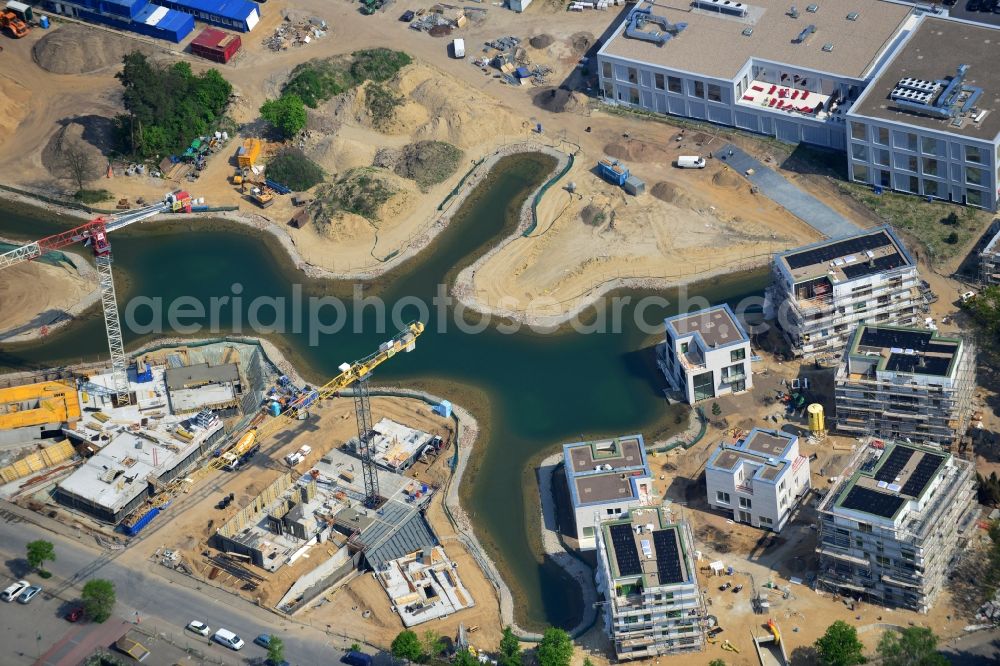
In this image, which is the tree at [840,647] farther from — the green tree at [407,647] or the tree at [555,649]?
the green tree at [407,647]

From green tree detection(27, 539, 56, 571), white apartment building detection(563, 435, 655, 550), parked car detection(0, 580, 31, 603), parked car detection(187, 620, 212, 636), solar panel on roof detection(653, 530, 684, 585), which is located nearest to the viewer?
solar panel on roof detection(653, 530, 684, 585)

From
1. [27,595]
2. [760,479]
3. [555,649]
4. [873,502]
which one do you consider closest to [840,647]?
[873,502]

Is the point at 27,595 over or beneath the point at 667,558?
beneath

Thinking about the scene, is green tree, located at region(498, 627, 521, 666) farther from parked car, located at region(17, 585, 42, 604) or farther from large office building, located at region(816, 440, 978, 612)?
parked car, located at region(17, 585, 42, 604)

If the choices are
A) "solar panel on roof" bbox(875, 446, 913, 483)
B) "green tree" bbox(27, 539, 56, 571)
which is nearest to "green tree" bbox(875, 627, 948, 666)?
"solar panel on roof" bbox(875, 446, 913, 483)

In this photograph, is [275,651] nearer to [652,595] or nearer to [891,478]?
[652,595]

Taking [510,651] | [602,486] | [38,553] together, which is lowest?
[510,651]

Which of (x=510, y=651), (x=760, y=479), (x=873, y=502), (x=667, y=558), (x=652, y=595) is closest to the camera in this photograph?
(x=652, y=595)
